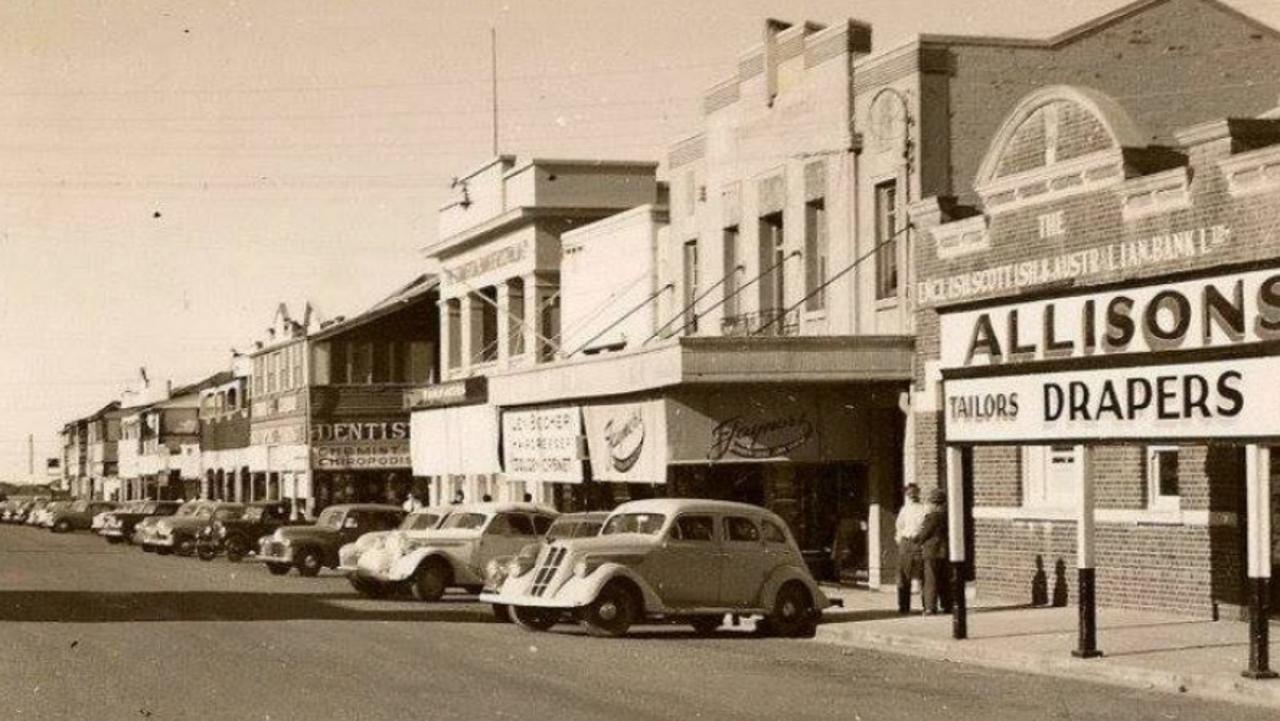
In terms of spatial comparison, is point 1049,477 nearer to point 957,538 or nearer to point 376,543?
point 957,538

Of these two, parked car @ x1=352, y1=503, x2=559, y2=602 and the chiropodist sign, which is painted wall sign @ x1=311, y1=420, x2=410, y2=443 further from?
the chiropodist sign

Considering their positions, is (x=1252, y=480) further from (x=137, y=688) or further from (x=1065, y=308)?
(x=137, y=688)

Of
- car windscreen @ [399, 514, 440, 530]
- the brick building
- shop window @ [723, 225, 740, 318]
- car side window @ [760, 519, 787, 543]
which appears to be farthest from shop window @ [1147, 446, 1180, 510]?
shop window @ [723, 225, 740, 318]

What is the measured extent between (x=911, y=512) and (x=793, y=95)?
10572 mm

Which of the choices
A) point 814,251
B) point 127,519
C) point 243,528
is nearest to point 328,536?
point 243,528

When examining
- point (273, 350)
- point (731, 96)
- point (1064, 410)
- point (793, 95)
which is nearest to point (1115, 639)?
point (1064, 410)

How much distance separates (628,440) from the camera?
33.8m

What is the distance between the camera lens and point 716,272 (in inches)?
1427

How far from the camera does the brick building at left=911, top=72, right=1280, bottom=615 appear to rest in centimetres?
2056

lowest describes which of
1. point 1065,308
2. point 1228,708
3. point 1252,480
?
point 1228,708

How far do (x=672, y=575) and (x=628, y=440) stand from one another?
460 inches

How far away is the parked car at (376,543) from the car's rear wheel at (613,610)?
8.42 m

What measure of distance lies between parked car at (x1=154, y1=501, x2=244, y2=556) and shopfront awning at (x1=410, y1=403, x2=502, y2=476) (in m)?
5.40

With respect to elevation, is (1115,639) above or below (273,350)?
below
